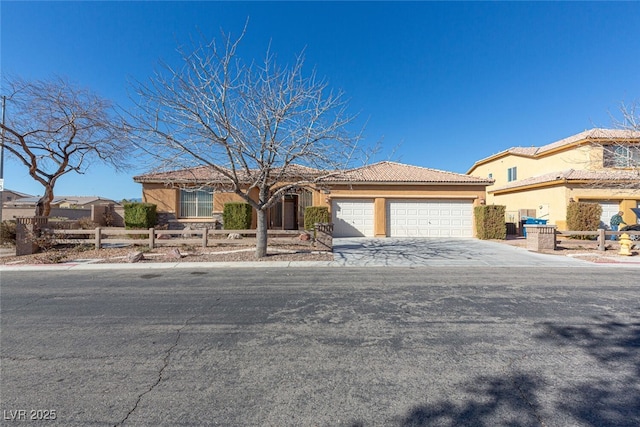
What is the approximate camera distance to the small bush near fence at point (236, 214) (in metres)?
16.4

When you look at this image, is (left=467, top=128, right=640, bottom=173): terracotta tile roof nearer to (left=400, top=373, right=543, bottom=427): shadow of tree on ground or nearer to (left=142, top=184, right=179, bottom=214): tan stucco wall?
(left=400, top=373, right=543, bottom=427): shadow of tree on ground

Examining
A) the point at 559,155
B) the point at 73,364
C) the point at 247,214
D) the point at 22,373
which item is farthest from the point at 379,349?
the point at 559,155

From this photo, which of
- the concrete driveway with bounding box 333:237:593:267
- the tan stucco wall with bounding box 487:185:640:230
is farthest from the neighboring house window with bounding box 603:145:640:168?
the concrete driveway with bounding box 333:237:593:267

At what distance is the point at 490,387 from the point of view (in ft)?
9.58

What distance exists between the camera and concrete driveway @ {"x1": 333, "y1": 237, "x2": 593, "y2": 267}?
32.5ft

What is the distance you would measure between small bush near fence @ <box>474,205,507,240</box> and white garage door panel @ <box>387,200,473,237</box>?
3.67 feet

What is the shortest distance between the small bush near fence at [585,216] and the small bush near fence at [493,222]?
383 cm

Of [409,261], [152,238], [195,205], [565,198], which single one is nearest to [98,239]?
[152,238]

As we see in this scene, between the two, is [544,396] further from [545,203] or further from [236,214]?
[545,203]

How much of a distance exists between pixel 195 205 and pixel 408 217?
13.5 metres

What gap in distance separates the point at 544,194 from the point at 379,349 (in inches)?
869

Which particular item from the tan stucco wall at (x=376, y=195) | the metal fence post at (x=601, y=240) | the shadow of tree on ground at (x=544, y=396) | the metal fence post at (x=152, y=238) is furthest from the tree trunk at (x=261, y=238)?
the metal fence post at (x=601, y=240)

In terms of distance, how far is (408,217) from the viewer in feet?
59.0

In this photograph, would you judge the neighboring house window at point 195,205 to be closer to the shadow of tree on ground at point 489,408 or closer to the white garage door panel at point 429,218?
the white garage door panel at point 429,218
